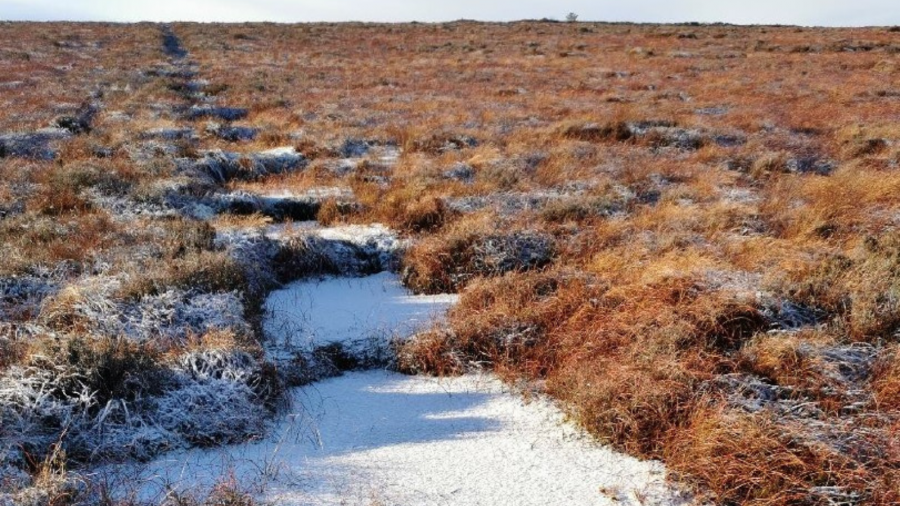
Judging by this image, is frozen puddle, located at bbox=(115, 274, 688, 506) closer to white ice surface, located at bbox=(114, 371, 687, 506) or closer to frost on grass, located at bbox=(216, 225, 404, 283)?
white ice surface, located at bbox=(114, 371, 687, 506)

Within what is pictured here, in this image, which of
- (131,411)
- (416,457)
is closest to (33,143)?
(131,411)

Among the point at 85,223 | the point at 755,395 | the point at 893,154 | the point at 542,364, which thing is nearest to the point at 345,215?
the point at 85,223

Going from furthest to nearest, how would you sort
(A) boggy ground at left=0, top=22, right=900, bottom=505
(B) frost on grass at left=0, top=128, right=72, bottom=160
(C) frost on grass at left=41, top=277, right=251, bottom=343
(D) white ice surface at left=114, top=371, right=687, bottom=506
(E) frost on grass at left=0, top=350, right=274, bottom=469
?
(B) frost on grass at left=0, top=128, right=72, bottom=160 → (C) frost on grass at left=41, top=277, right=251, bottom=343 → (A) boggy ground at left=0, top=22, right=900, bottom=505 → (E) frost on grass at left=0, top=350, right=274, bottom=469 → (D) white ice surface at left=114, top=371, right=687, bottom=506

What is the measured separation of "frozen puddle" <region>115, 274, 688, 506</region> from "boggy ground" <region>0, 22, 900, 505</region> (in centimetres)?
23

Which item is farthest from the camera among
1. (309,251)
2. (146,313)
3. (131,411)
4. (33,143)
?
(33,143)

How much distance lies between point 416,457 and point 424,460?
71 millimetres

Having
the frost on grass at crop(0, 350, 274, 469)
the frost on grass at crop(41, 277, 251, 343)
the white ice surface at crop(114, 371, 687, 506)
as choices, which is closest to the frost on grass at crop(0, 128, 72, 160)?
the frost on grass at crop(41, 277, 251, 343)

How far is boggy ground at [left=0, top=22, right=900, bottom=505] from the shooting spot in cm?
444

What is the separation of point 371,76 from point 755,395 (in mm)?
22416

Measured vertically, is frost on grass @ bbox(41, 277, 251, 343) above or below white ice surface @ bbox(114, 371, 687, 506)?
above

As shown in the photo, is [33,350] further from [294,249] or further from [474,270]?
[474,270]

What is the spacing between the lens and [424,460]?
4.49 metres

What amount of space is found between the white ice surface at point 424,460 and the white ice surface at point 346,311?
102cm

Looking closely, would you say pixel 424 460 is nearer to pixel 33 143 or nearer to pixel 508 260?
pixel 508 260
